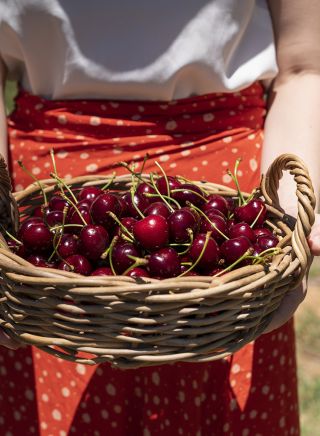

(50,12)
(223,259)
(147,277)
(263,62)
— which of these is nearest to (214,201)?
(223,259)

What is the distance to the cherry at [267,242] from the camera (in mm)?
1209

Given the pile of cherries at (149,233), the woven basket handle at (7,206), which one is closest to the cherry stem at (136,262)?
the pile of cherries at (149,233)

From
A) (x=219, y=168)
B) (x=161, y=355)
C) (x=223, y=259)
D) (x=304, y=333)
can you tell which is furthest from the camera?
(x=304, y=333)

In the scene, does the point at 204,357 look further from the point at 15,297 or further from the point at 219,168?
the point at 219,168

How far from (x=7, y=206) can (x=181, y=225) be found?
13.4 inches

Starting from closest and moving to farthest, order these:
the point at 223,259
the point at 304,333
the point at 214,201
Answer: the point at 223,259 → the point at 214,201 → the point at 304,333

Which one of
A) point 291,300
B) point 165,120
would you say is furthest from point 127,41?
point 291,300

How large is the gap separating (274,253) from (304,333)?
5.94 ft

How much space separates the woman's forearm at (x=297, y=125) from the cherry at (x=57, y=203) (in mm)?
480

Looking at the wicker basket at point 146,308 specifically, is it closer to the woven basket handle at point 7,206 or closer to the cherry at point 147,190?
the woven basket handle at point 7,206

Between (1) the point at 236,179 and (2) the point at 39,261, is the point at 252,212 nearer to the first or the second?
(1) the point at 236,179

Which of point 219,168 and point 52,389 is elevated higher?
point 219,168

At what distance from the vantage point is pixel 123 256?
116 cm

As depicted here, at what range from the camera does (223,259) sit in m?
1.19
